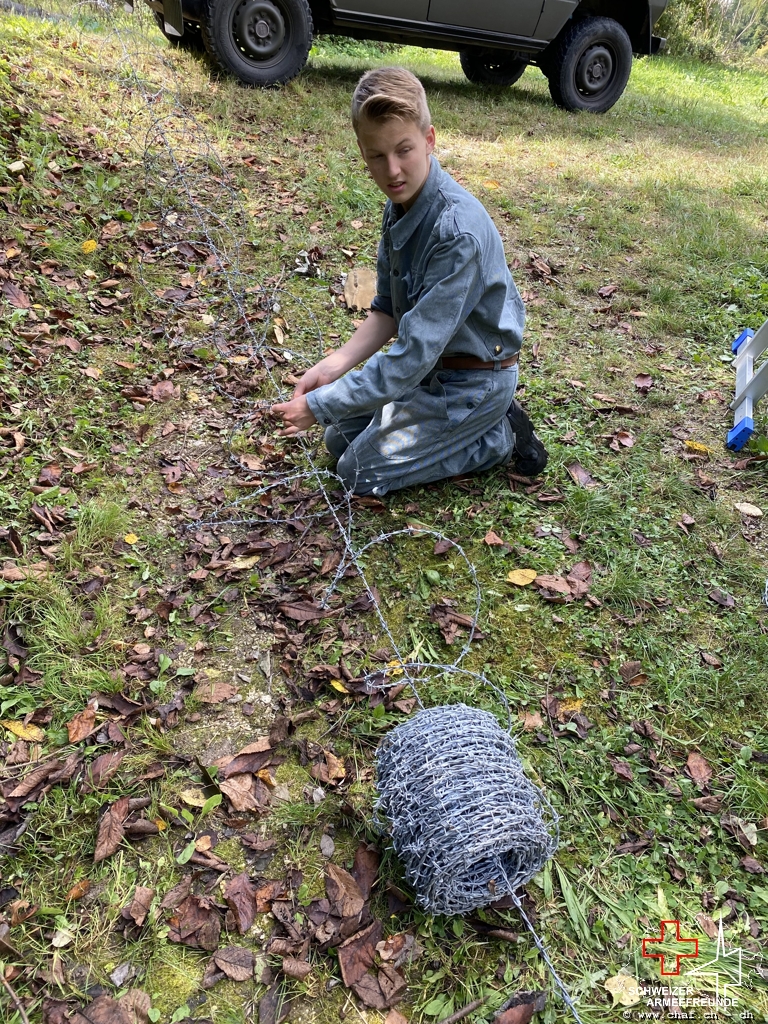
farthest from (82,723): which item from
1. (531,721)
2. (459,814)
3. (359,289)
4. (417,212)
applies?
(359,289)

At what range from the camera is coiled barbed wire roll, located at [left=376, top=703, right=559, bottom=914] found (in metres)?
1.50

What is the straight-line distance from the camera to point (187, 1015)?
1.49 m

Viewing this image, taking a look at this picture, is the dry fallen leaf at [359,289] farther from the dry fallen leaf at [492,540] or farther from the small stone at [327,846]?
the small stone at [327,846]

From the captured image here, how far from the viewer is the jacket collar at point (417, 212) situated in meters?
2.21

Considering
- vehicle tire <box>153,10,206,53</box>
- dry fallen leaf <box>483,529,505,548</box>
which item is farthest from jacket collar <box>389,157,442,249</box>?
vehicle tire <box>153,10,206,53</box>

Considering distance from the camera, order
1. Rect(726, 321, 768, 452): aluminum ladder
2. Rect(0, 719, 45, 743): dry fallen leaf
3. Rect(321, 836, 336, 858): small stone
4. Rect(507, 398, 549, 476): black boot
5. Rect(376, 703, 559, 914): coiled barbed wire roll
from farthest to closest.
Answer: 1. Rect(726, 321, 768, 452): aluminum ladder
2. Rect(507, 398, 549, 476): black boot
3. Rect(0, 719, 45, 743): dry fallen leaf
4. Rect(321, 836, 336, 858): small stone
5. Rect(376, 703, 559, 914): coiled barbed wire roll

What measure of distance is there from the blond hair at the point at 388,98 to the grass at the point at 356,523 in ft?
4.67

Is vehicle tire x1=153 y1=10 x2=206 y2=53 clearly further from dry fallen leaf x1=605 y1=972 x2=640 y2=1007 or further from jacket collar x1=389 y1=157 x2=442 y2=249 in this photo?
dry fallen leaf x1=605 y1=972 x2=640 y2=1007

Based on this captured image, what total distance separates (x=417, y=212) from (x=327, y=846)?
205 centimetres

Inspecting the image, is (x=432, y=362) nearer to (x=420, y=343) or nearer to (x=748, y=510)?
(x=420, y=343)

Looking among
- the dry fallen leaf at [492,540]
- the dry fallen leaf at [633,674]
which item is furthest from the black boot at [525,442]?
the dry fallen leaf at [633,674]

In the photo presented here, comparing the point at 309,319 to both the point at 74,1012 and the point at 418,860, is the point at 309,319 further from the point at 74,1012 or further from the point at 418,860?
the point at 74,1012

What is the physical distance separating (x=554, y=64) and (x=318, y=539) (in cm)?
723

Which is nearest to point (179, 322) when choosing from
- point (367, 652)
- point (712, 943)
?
point (367, 652)
